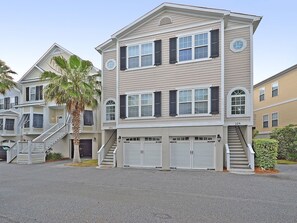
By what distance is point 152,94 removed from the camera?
16.8 metres

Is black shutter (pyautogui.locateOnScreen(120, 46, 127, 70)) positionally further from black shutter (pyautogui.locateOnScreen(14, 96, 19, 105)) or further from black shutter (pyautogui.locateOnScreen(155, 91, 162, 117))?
black shutter (pyautogui.locateOnScreen(14, 96, 19, 105))

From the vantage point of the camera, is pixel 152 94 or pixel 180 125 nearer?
pixel 180 125

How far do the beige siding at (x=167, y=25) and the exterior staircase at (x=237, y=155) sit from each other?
305 inches

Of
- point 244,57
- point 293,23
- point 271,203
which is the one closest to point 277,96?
point 293,23

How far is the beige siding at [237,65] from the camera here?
15.4 metres

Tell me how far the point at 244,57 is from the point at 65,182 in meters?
12.5

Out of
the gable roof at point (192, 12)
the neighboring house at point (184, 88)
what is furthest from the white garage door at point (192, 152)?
the gable roof at point (192, 12)

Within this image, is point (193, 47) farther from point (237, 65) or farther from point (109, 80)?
point (109, 80)

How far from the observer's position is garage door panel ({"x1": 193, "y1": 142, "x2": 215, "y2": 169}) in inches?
600

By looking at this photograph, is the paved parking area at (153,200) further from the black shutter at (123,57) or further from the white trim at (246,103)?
the black shutter at (123,57)

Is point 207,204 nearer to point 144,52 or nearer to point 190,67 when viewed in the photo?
point 190,67

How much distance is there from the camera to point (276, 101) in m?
26.6

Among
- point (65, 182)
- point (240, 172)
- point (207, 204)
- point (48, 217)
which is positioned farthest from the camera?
point (240, 172)

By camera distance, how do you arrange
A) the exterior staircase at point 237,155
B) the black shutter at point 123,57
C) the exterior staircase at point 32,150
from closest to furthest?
1. the exterior staircase at point 237,155
2. the black shutter at point 123,57
3. the exterior staircase at point 32,150
